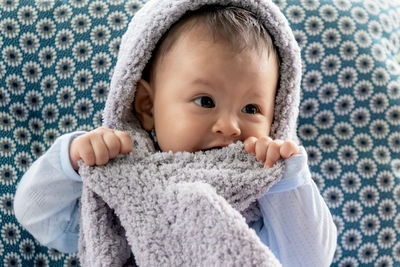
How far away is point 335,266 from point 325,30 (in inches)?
21.2

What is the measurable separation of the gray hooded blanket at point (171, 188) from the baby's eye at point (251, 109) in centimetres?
6

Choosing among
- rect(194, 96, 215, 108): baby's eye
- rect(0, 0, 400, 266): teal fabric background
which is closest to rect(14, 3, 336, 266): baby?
rect(194, 96, 215, 108): baby's eye

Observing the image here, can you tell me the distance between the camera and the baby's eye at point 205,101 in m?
0.91

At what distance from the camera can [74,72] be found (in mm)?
1156

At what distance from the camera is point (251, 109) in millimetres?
944

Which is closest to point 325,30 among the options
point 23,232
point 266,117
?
point 266,117

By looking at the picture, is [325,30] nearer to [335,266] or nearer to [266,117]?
[266,117]

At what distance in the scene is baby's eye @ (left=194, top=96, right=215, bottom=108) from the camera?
35.9 inches

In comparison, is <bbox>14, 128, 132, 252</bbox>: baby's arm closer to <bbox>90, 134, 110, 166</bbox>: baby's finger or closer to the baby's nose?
A: <bbox>90, 134, 110, 166</bbox>: baby's finger

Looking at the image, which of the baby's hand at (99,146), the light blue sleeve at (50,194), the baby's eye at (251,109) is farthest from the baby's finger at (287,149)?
the light blue sleeve at (50,194)

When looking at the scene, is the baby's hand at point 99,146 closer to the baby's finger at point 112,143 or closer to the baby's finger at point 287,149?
the baby's finger at point 112,143

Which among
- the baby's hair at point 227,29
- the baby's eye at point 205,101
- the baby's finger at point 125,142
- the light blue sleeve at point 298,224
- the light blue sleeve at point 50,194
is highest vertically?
the baby's hair at point 227,29

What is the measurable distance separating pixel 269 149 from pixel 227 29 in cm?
22

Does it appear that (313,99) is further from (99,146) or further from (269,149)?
(99,146)
